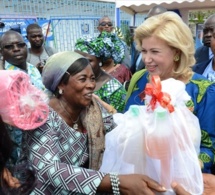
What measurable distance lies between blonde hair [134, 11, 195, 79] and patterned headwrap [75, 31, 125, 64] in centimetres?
114

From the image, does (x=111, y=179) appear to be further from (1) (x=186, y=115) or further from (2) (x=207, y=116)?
(2) (x=207, y=116)

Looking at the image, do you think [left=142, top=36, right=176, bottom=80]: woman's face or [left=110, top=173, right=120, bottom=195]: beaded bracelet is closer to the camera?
[left=110, top=173, right=120, bottom=195]: beaded bracelet

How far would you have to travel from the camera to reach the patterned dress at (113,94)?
2.97 m

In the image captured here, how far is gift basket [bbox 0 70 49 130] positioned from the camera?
4.42 feet

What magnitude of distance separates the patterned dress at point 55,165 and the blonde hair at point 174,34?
0.74 metres

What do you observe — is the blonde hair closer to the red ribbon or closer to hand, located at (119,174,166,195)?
the red ribbon

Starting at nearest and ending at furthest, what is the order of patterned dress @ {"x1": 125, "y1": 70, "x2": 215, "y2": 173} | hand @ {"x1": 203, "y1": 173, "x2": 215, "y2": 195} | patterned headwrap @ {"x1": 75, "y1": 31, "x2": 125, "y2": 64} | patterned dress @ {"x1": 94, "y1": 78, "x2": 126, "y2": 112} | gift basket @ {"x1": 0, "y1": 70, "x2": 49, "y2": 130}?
gift basket @ {"x1": 0, "y1": 70, "x2": 49, "y2": 130}
hand @ {"x1": 203, "y1": 173, "x2": 215, "y2": 195}
patterned dress @ {"x1": 125, "y1": 70, "x2": 215, "y2": 173}
patterned dress @ {"x1": 94, "y1": 78, "x2": 126, "y2": 112}
patterned headwrap @ {"x1": 75, "y1": 31, "x2": 125, "y2": 64}

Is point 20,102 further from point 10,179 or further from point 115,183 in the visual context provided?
point 115,183

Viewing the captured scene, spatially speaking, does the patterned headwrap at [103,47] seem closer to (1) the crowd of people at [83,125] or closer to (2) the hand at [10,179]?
(1) the crowd of people at [83,125]

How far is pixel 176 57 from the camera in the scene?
6.49 feet

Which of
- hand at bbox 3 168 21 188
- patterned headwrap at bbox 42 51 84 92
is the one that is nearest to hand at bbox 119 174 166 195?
hand at bbox 3 168 21 188

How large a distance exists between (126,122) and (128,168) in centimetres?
22

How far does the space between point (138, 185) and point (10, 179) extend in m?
0.54

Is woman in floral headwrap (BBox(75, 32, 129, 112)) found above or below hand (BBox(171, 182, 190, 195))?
above
